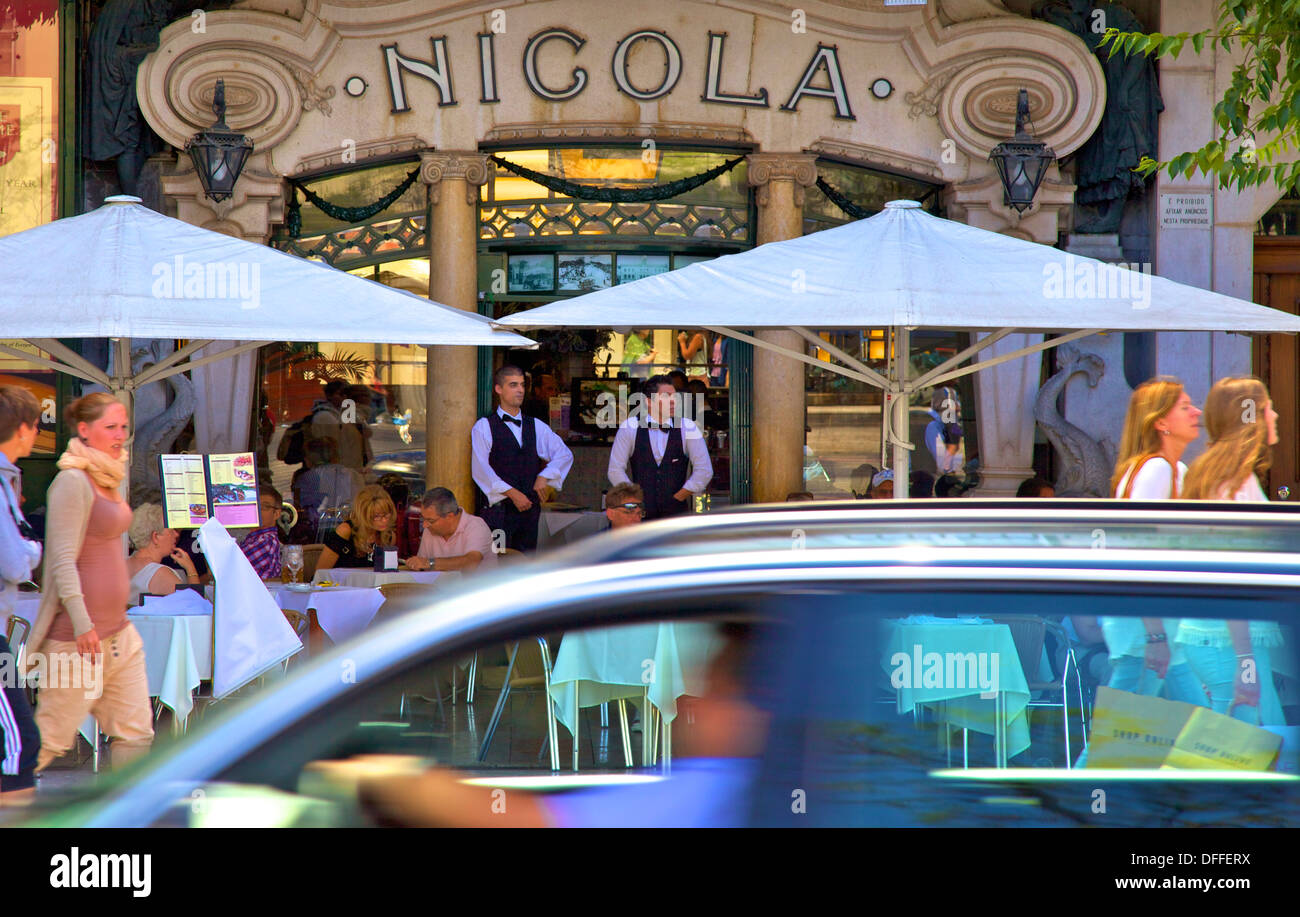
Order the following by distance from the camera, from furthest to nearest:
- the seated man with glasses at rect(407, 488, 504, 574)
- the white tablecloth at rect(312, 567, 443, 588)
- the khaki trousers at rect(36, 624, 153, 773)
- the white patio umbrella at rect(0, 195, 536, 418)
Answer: the seated man with glasses at rect(407, 488, 504, 574) < the white tablecloth at rect(312, 567, 443, 588) < the white patio umbrella at rect(0, 195, 536, 418) < the khaki trousers at rect(36, 624, 153, 773)

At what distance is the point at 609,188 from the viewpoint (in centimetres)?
1076

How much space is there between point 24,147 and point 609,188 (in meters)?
4.43

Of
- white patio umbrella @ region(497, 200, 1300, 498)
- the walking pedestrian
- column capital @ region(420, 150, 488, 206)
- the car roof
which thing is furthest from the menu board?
the car roof

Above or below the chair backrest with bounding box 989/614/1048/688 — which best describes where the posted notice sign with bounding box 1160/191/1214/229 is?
above

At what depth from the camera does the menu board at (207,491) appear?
22.1ft

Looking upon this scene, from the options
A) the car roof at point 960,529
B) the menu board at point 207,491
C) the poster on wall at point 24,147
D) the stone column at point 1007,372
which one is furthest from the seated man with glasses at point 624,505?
the poster on wall at point 24,147

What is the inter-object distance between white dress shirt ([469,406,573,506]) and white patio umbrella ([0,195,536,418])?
8.35 ft

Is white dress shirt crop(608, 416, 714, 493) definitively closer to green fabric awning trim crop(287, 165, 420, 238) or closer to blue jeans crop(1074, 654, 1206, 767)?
green fabric awning trim crop(287, 165, 420, 238)

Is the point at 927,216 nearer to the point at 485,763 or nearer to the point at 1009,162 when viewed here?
the point at 1009,162

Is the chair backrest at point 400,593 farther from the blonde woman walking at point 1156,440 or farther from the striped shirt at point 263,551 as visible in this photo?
the blonde woman walking at point 1156,440

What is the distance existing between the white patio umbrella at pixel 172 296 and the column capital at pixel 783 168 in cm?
437

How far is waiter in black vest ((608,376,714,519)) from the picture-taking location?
9273 millimetres

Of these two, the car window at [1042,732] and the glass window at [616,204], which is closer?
the car window at [1042,732]

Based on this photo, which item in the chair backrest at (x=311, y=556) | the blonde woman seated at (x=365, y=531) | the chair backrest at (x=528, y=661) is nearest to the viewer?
the chair backrest at (x=528, y=661)
